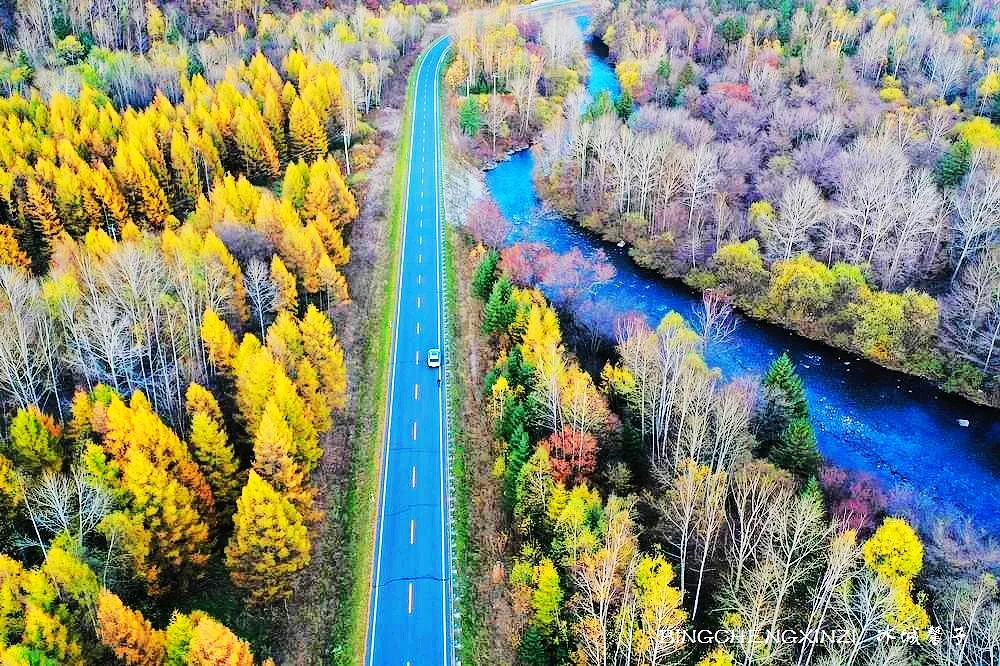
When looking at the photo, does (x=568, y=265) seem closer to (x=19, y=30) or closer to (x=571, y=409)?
(x=571, y=409)

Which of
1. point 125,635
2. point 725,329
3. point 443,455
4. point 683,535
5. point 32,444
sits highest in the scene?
point 32,444

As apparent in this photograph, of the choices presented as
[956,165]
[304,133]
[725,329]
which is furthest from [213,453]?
[956,165]

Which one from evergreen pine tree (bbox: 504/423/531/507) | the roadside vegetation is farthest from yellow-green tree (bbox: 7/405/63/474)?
the roadside vegetation

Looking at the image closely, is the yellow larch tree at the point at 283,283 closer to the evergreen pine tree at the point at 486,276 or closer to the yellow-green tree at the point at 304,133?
the evergreen pine tree at the point at 486,276

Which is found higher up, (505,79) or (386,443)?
(505,79)

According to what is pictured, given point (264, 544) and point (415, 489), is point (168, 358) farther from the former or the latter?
point (264, 544)

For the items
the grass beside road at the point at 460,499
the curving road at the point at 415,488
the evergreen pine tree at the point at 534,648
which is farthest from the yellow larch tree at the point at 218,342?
the evergreen pine tree at the point at 534,648
